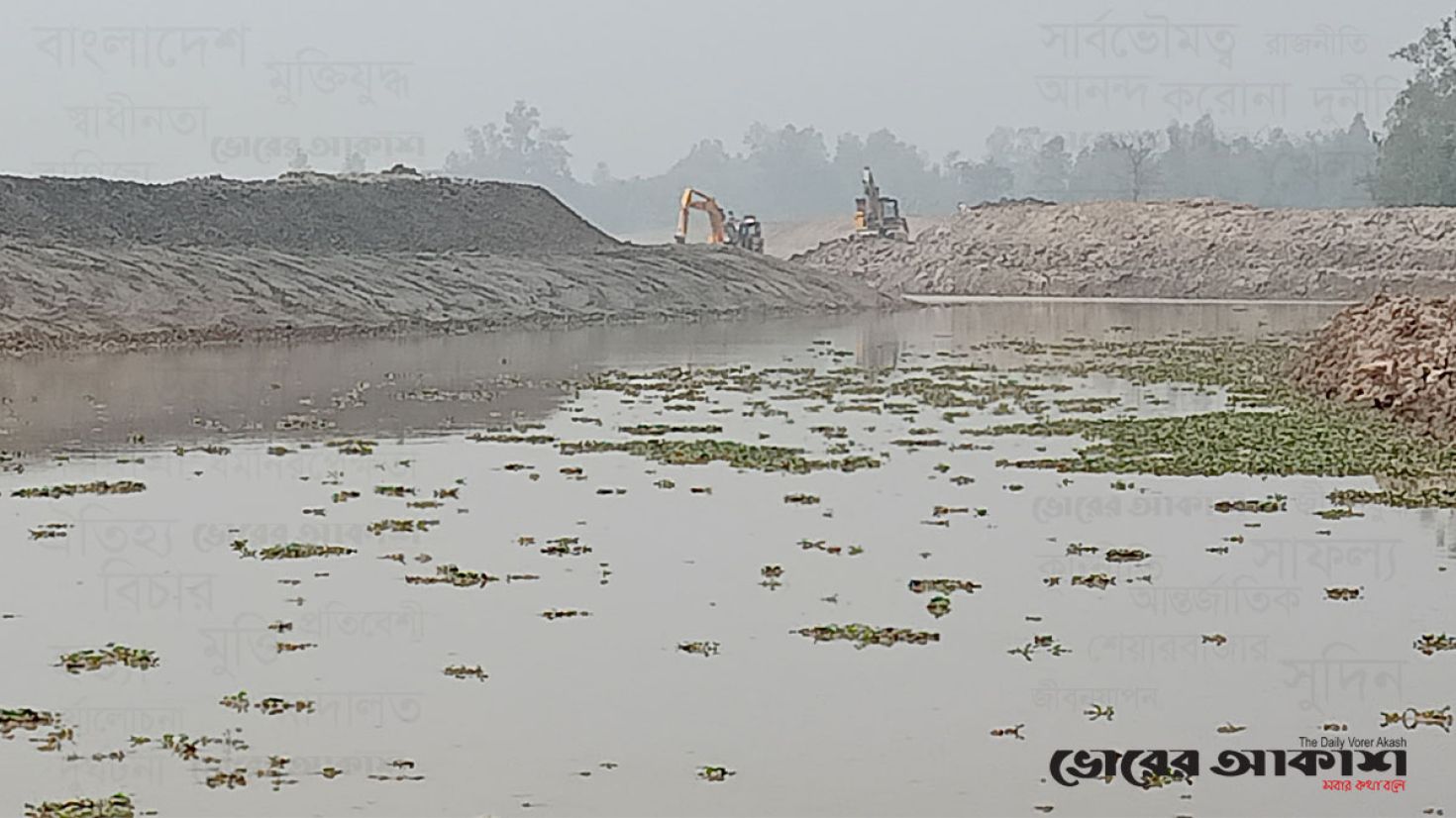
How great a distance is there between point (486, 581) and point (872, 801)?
14.9ft

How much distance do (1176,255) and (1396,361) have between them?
181ft

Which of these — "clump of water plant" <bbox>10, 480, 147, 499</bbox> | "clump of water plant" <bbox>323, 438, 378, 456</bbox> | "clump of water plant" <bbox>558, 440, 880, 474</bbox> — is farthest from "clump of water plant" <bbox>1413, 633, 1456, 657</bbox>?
"clump of water plant" <bbox>323, 438, 378, 456</bbox>

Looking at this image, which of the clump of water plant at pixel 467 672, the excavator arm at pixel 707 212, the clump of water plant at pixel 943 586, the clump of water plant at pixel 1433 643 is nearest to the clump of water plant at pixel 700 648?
the clump of water plant at pixel 467 672

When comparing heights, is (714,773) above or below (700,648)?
below

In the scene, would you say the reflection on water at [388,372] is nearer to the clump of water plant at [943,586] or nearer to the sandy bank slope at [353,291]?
the sandy bank slope at [353,291]

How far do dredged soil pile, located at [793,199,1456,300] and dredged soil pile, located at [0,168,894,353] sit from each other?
1453 centimetres

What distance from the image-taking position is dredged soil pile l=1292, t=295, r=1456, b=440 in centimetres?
1869

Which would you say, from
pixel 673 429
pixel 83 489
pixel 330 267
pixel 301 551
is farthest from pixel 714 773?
pixel 330 267

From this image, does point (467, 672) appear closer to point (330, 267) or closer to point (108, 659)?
point (108, 659)

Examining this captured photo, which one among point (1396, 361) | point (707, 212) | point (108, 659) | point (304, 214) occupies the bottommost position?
point (108, 659)

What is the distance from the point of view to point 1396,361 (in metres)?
20.0

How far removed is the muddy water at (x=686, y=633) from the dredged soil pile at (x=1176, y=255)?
54.4 m

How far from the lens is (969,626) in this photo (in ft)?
34.0

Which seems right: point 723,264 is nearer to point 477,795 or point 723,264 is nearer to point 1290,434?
point 1290,434
